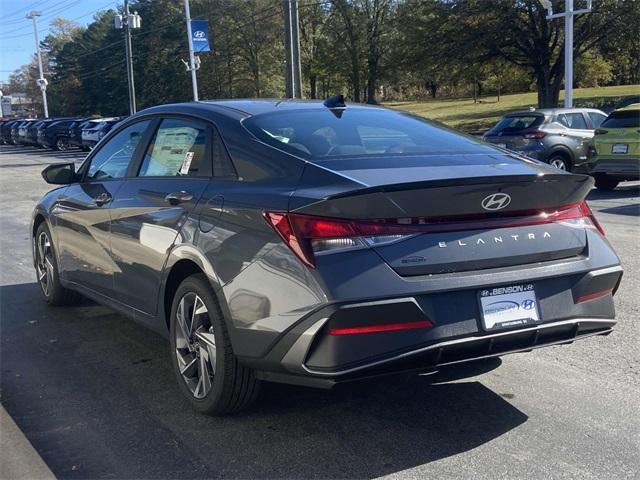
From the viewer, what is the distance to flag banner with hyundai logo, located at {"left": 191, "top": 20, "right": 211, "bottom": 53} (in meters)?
31.2

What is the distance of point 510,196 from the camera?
355cm

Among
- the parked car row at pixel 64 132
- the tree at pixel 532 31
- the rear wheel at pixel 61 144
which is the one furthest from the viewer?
the rear wheel at pixel 61 144

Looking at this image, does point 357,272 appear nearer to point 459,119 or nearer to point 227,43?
point 459,119

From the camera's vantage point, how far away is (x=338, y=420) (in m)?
3.96

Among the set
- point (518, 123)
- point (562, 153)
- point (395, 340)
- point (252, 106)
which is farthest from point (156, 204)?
point (562, 153)

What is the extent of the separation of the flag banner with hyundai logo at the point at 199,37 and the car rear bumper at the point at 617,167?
21287 millimetres

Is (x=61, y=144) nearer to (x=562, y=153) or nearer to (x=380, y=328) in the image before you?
(x=562, y=153)

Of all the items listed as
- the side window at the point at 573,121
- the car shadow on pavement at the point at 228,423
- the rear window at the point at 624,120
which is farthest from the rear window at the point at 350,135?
the side window at the point at 573,121

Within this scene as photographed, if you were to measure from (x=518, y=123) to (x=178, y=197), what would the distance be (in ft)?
41.5

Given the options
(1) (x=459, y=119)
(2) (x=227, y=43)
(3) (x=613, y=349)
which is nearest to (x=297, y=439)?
(3) (x=613, y=349)

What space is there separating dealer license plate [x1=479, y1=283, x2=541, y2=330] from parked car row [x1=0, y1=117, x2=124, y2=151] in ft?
98.5

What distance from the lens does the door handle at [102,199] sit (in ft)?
17.0

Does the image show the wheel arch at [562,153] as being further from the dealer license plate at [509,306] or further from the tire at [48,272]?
the dealer license plate at [509,306]

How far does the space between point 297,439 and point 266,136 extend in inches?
64.7
